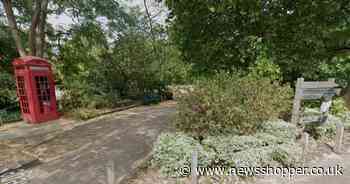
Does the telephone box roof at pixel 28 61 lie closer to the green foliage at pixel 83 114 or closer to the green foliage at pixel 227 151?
the green foliage at pixel 83 114

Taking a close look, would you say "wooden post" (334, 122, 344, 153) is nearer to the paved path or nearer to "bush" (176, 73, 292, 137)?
"bush" (176, 73, 292, 137)

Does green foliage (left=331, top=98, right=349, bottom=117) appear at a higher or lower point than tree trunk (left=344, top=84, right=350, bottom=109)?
lower

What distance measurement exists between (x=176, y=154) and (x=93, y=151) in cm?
222

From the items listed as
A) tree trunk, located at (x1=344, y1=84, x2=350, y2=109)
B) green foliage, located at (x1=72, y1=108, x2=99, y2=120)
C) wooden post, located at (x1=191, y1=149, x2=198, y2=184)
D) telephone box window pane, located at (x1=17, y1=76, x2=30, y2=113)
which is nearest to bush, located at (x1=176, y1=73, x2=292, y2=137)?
wooden post, located at (x1=191, y1=149, x2=198, y2=184)

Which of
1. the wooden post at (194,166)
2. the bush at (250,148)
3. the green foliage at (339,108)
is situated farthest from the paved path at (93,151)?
the green foliage at (339,108)

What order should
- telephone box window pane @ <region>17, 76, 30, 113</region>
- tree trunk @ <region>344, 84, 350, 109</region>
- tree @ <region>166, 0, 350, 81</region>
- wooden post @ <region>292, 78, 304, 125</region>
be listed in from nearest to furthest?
wooden post @ <region>292, 78, 304, 125</region> < tree @ <region>166, 0, 350, 81</region> < tree trunk @ <region>344, 84, 350, 109</region> < telephone box window pane @ <region>17, 76, 30, 113</region>

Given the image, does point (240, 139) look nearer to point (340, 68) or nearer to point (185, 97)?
point (185, 97)

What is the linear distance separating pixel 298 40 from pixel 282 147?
3225mm

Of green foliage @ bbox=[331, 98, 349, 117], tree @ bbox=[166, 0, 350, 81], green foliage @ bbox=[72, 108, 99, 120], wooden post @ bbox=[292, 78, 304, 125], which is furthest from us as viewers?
green foliage @ bbox=[72, 108, 99, 120]

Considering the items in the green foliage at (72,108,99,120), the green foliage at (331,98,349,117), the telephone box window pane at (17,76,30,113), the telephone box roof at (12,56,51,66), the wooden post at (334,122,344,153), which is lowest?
the wooden post at (334,122,344,153)

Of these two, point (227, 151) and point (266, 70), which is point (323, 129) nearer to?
point (266, 70)

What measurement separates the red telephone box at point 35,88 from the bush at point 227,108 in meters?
5.45

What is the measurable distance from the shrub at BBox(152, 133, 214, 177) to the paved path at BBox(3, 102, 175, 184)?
62 centimetres

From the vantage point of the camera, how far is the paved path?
340cm
